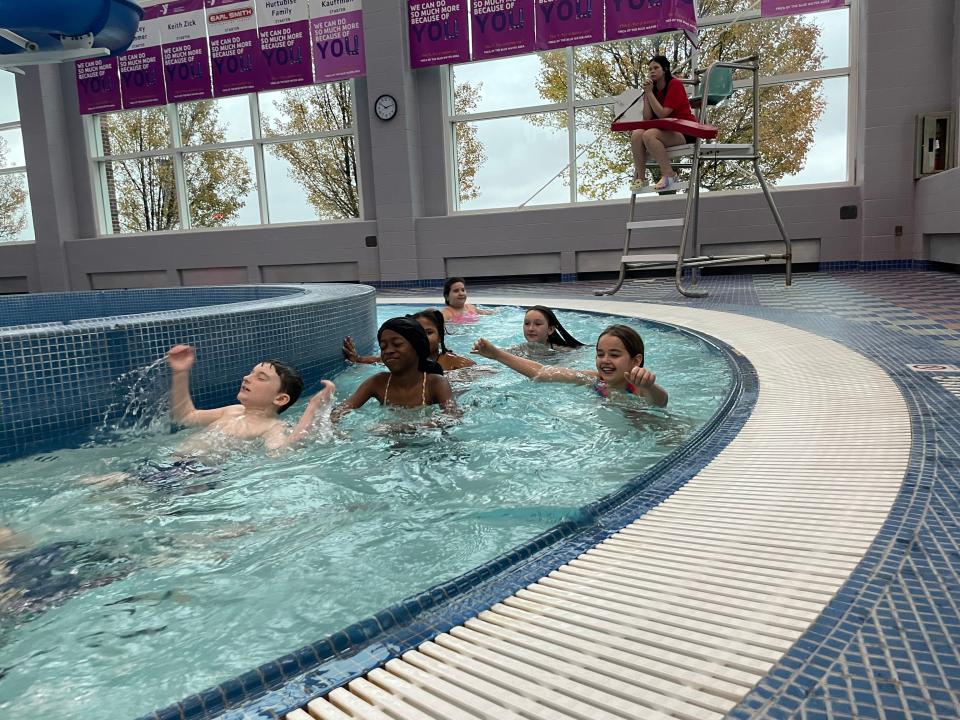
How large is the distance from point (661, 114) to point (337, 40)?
5.84 m

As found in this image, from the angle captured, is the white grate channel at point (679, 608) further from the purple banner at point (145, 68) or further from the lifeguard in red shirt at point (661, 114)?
the purple banner at point (145, 68)

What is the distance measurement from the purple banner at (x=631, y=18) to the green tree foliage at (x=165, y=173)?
5.66 m

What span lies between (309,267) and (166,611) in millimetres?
9590

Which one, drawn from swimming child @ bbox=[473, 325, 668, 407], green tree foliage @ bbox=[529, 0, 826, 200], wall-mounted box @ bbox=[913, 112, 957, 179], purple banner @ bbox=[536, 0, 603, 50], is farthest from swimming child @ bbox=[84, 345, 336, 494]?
wall-mounted box @ bbox=[913, 112, 957, 179]

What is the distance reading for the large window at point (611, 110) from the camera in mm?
8852

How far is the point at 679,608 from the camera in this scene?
1.21m

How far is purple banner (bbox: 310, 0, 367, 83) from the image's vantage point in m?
10.0

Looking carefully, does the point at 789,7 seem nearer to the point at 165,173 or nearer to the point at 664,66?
the point at 664,66

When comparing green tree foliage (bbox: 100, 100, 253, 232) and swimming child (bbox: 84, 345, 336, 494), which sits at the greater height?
green tree foliage (bbox: 100, 100, 253, 232)

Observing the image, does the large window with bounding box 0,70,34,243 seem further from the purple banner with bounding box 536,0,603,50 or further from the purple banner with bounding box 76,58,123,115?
the purple banner with bounding box 536,0,603,50

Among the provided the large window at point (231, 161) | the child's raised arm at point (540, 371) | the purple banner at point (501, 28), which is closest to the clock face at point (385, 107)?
the large window at point (231, 161)

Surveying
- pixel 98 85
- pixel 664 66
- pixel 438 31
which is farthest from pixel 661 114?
pixel 98 85

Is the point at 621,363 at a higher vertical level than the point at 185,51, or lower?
lower

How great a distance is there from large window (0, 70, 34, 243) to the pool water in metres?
11.4
